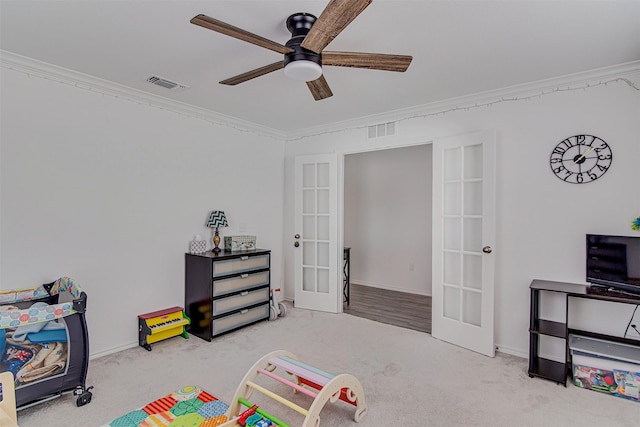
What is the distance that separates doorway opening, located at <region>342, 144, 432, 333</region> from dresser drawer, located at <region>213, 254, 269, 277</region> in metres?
1.53

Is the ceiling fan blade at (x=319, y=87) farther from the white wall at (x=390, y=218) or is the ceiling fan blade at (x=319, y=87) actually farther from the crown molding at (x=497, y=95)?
the white wall at (x=390, y=218)

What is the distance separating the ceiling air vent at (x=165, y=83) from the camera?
9.66 feet

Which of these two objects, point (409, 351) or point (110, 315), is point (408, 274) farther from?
point (110, 315)

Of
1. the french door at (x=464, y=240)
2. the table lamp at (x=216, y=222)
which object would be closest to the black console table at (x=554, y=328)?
the french door at (x=464, y=240)

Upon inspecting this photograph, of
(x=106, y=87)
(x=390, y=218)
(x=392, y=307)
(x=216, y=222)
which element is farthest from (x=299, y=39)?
(x=390, y=218)

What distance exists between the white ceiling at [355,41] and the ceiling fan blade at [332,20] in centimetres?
27

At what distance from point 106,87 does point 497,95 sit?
3.66m

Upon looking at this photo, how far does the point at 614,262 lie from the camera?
257 cm

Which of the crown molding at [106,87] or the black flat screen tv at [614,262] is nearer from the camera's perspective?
the black flat screen tv at [614,262]

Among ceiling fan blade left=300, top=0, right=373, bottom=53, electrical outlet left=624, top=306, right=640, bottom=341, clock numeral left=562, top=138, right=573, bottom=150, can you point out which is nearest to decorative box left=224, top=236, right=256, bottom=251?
ceiling fan blade left=300, top=0, right=373, bottom=53

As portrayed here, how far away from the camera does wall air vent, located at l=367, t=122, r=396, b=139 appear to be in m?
3.96

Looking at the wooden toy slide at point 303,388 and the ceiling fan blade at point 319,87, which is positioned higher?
the ceiling fan blade at point 319,87

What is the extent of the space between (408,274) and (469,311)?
2343mm

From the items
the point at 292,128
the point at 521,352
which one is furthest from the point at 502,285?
the point at 292,128
